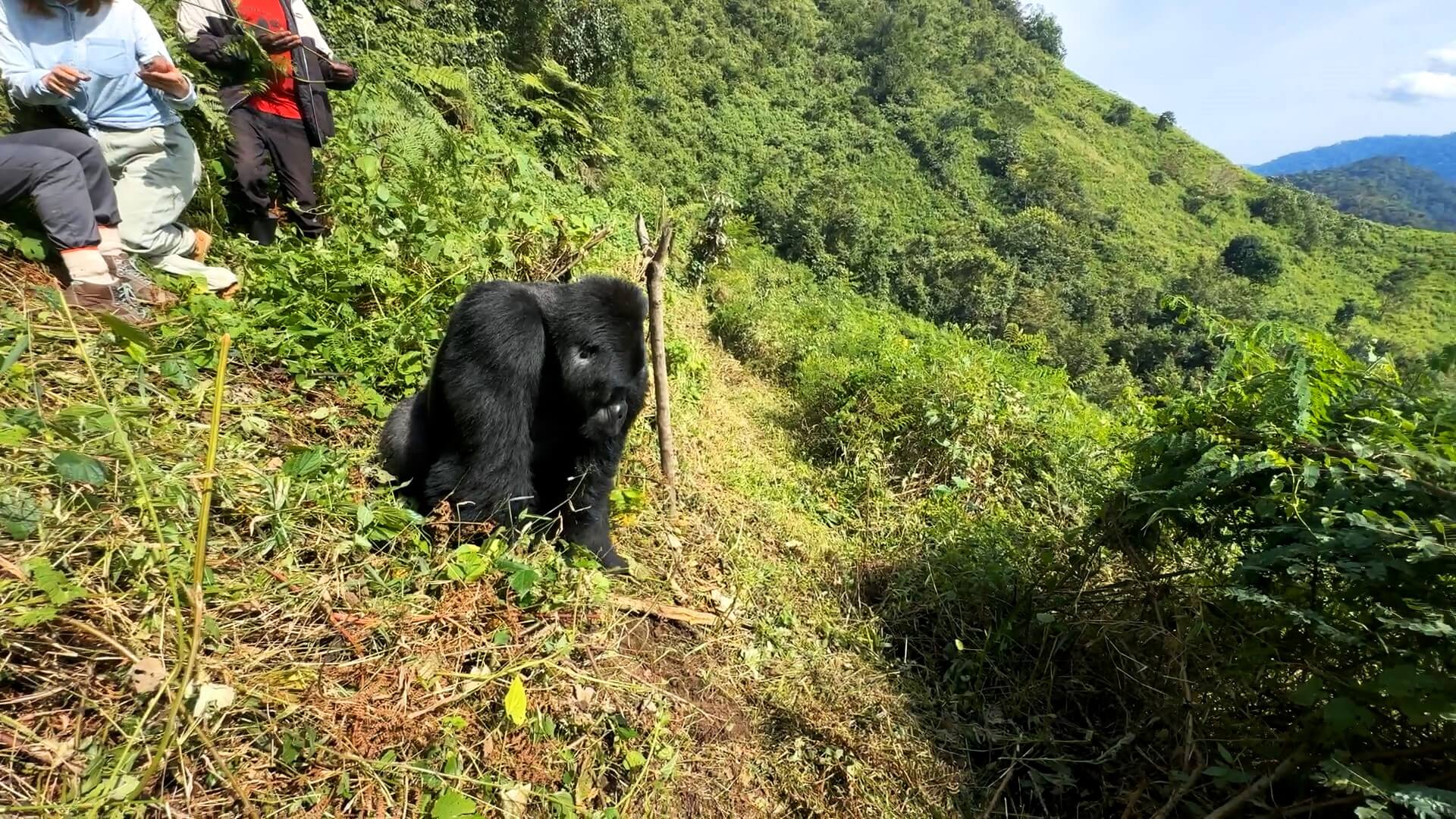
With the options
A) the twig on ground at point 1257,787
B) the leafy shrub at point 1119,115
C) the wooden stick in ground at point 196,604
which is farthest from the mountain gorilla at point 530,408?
the leafy shrub at point 1119,115

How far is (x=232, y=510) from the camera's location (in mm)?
2252

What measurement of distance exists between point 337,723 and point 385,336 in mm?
2501

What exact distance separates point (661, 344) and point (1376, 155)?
704ft

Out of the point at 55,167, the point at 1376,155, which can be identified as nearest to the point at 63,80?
the point at 55,167

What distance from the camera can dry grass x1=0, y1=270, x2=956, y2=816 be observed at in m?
1.61

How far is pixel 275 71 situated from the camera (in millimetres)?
4129

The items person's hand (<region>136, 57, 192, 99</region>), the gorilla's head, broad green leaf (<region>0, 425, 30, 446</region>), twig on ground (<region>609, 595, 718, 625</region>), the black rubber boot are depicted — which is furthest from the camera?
the black rubber boot

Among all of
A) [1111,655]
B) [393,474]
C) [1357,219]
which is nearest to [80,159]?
[393,474]

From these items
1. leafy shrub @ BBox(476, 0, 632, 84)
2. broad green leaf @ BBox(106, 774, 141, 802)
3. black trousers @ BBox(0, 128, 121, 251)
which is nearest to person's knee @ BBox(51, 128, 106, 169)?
black trousers @ BBox(0, 128, 121, 251)

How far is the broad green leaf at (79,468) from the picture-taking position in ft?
5.07

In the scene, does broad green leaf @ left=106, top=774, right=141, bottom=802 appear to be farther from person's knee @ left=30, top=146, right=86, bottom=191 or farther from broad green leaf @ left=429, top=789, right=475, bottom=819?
person's knee @ left=30, top=146, right=86, bottom=191

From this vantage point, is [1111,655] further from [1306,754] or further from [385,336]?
[385,336]

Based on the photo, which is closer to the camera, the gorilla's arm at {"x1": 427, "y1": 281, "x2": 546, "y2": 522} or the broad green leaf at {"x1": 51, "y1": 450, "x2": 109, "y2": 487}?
the broad green leaf at {"x1": 51, "y1": 450, "x2": 109, "y2": 487}

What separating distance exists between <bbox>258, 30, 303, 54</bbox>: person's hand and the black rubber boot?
1.06 metres
